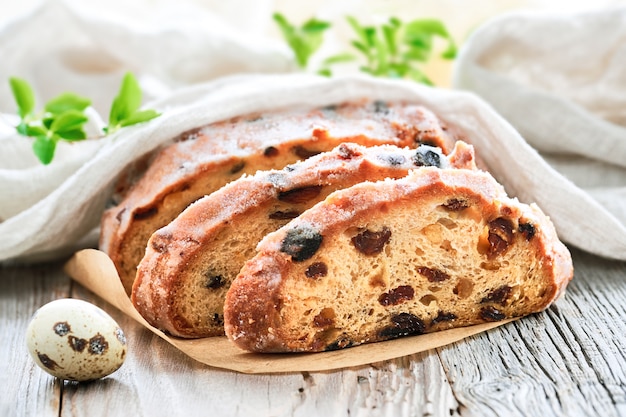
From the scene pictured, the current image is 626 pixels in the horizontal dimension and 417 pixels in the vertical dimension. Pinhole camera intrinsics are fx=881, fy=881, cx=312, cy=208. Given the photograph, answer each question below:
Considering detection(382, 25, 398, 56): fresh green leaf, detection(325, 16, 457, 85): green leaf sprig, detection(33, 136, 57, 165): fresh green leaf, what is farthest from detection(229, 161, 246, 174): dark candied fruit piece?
detection(382, 25, 398, 56): fresh green leaf

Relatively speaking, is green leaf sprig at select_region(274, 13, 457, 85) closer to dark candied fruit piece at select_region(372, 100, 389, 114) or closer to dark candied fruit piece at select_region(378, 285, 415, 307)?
dark candied fruit piece at select_region(372, 100, 389, 114)

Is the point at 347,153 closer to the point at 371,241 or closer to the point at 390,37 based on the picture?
the point at 371,241

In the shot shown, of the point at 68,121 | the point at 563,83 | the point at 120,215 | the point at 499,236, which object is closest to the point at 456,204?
the point at 499,236

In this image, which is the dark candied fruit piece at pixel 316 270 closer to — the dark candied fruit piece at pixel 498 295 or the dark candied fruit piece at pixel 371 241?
the dark candied fruit piece at pixel 371 241

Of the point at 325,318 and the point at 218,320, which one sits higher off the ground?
the point at 325,318

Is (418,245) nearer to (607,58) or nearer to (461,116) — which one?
(461,116)

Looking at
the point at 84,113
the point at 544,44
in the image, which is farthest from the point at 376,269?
the point at 544,44
